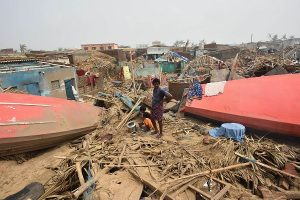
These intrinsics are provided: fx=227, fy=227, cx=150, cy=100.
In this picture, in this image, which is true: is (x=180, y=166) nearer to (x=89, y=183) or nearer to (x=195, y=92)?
(x=89, y=183)

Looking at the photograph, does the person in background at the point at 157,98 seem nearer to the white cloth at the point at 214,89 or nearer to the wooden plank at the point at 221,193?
the white cloth at the point at 214,89

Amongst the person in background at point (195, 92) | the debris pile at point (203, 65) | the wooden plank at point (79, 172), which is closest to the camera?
the wooden plank at point (79, 172)

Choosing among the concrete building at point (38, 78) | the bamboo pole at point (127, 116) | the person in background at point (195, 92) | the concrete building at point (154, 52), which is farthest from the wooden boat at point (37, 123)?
the concrete building at point (154, 52)

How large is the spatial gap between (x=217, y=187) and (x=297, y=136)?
331 cm

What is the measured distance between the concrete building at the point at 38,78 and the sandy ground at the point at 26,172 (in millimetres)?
6370

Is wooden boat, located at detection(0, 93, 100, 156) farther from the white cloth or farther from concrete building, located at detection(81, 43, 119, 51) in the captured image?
concrete building, located at detection(81, 43, 119, 51)

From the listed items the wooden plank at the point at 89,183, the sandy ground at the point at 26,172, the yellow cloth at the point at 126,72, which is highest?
the yellow cloth at the point at 126,72

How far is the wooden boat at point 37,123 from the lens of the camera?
6.26 metres

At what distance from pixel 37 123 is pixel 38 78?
7028 mm

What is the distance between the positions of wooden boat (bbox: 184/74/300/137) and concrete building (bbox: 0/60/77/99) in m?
8.77

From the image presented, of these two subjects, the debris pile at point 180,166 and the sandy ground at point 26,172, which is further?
the sandy ground at point 26,172

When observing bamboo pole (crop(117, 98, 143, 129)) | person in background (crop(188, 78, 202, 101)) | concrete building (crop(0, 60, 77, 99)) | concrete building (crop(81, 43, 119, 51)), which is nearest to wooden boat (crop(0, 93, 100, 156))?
bamboo pole (crop(117, 98, 143, 129))

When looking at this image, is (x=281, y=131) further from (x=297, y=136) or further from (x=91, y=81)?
(x=91, y=81)

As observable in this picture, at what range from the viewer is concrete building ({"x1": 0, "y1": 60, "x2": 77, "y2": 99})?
11.7 m
